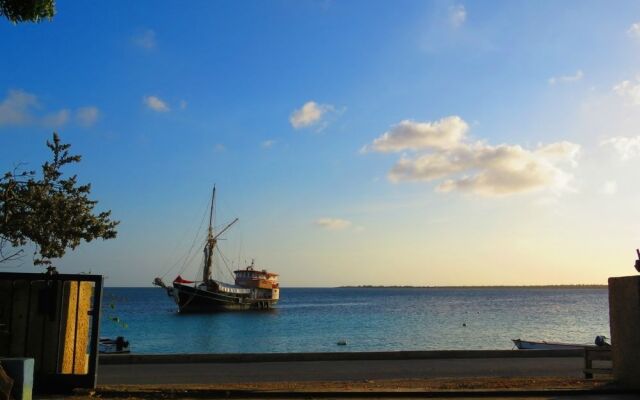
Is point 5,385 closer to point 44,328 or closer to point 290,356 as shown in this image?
point 44,328

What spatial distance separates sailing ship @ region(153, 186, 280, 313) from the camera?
90.8 meters

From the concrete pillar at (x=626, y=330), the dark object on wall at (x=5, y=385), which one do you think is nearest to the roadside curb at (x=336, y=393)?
the concrete pillar at (x=626, y=330)

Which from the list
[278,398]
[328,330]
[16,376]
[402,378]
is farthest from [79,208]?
[328,330]

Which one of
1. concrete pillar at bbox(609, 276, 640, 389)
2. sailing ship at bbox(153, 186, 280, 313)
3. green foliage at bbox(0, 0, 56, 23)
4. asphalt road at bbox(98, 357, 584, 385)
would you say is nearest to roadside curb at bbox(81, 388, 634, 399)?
concrete pillar at bbox(609, 276, 640, 389)

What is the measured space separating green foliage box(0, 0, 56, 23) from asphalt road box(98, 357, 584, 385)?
7.80m

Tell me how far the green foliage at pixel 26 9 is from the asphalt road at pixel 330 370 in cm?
780

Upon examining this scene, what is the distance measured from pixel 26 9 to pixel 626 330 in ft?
32.2

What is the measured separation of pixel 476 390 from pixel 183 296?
8473 cm

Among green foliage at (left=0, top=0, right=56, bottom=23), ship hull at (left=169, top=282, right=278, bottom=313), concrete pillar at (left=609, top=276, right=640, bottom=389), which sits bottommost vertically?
ship hull at (left=169, top=282, right=278, bottom=313)

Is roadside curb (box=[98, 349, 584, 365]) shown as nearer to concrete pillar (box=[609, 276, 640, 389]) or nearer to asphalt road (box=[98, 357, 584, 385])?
asphalt road (box=[98, 357, 584, 385])

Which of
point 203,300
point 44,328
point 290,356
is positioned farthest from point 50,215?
point 203,300

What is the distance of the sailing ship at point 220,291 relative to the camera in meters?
90.8

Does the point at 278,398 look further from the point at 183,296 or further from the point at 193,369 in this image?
the point at 183,296

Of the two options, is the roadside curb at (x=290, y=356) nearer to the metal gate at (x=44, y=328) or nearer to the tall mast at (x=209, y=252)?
the metal gate at (x=44, y=328)
